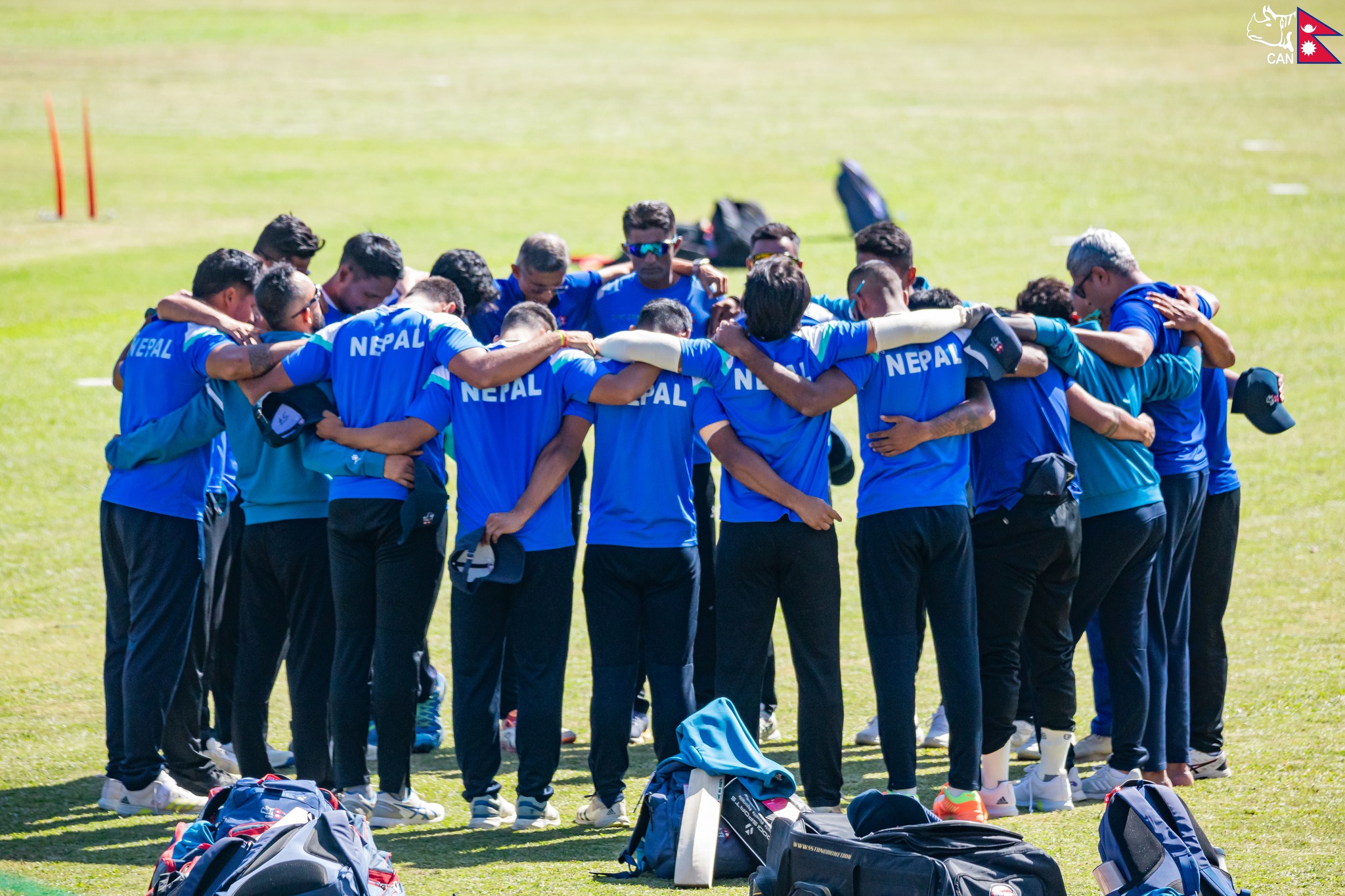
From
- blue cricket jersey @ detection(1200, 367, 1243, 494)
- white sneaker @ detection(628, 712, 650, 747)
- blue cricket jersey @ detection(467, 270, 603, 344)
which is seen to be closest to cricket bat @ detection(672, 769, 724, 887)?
white sneaker @ detection(628, 712, 650, 747)

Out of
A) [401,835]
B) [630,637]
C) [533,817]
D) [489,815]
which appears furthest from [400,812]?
[630,637]

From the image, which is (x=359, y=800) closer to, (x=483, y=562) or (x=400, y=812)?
(x=400, y=812)

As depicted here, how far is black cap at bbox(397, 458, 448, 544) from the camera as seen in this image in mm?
6105

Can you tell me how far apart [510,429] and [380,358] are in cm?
64

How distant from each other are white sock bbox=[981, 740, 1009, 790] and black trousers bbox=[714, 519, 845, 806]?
0.69 metres

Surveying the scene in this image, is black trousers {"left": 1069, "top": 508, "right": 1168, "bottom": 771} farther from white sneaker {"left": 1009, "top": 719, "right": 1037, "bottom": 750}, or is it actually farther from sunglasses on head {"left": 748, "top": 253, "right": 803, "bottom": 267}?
sunglasses on head {"left": 748, "top": 253, "right": 803, "bottom": 267}

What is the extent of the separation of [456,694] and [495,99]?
28128mm

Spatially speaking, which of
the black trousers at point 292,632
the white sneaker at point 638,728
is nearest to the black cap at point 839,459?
the white sneaker at point 638,728

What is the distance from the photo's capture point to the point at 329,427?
6.28 metres

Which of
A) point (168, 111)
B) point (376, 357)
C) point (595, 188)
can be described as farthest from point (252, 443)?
point (168, 111)

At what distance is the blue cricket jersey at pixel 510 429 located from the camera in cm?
623

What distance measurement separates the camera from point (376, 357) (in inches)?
248

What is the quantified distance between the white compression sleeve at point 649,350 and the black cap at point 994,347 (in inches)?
47.9

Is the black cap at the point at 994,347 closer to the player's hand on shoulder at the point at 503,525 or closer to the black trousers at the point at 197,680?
the player's hand on shoulder at the point at 503,525
